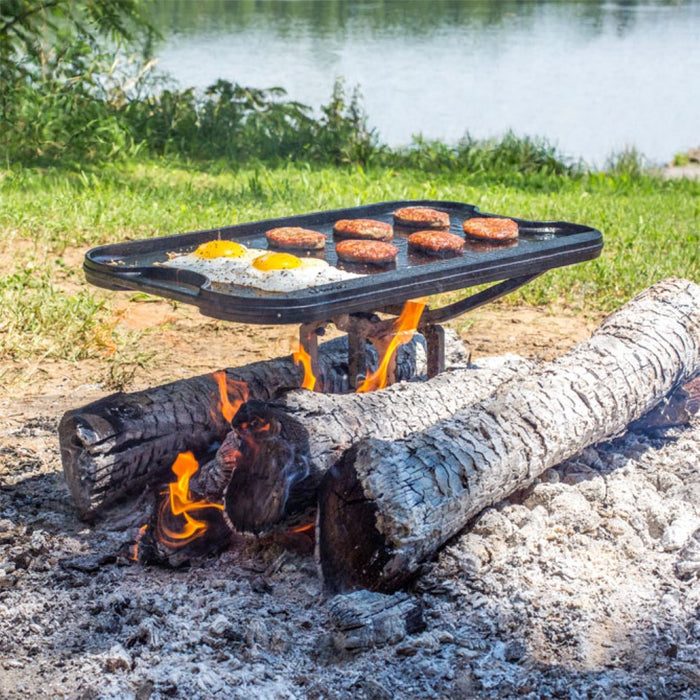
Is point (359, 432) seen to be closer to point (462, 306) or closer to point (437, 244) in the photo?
point (437, 244)

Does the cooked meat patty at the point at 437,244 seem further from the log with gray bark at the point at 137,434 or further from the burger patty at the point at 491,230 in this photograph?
the log with gray bark at the point at 137,434

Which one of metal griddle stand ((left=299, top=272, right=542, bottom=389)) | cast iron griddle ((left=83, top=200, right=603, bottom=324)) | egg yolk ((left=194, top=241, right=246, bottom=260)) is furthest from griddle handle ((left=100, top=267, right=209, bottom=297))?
metal griddle stand ((left=299, top=272, right=542, bottom=389))

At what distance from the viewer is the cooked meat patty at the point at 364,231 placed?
Answer: 10.9ft

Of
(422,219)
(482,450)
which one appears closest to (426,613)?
(482,450)

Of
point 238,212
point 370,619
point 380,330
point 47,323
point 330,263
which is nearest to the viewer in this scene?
point 370,619

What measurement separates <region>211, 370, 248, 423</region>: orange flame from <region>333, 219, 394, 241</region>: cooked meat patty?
26.3 inches

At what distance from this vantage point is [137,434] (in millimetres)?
2938

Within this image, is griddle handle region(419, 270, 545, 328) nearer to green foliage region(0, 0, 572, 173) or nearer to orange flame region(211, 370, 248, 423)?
orange flame region(211, 370, 248, 423)

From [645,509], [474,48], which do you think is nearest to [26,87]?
[645,509]

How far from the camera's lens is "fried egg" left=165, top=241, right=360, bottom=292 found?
8.93ft

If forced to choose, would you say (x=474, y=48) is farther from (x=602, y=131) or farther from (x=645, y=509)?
(x=645, y=509)

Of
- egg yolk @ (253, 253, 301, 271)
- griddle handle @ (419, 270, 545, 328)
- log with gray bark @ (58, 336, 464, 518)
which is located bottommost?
log with gray bark @ (58, 336, 464, 518)

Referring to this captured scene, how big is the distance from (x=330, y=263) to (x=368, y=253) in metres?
0.15

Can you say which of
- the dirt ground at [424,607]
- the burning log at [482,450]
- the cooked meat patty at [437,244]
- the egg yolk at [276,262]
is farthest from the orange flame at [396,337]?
the dirt ground at [424,607]
